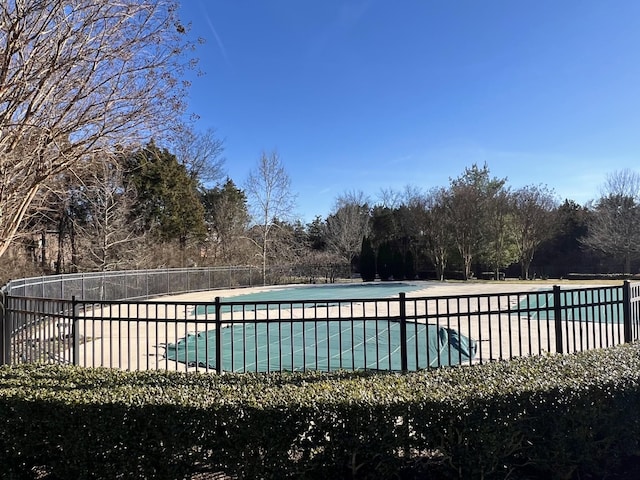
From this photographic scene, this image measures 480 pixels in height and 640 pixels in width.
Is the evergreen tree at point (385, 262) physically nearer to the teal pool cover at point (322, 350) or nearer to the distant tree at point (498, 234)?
the distant tree at point (498, 234)

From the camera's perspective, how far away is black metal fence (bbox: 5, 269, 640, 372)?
205 inches

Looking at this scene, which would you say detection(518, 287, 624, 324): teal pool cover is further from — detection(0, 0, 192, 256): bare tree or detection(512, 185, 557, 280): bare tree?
detection(512, 185, 557, 280): bare tree

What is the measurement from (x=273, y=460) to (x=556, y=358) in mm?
2598

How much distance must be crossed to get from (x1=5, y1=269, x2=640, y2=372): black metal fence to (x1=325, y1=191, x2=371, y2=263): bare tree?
20704mm

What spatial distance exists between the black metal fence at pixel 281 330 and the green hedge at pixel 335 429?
1.46 meters

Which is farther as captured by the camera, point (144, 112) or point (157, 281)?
point (157, 281)

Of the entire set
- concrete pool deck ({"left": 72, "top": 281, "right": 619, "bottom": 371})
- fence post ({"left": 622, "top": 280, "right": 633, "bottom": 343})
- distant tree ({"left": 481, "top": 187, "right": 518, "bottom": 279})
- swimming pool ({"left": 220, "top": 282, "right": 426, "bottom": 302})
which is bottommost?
swimming pool ({"left": 220, "top": 282, "right": 426, "bottom": 302})

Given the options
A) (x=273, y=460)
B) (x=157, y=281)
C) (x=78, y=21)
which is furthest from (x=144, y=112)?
(x=157, y=281)

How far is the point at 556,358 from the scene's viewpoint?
388 centimetres

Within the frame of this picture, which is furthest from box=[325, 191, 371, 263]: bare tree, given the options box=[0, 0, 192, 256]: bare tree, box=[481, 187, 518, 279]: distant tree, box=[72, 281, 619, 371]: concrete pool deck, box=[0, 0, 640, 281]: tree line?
box=[0, 0, 192, 256]: bare tree

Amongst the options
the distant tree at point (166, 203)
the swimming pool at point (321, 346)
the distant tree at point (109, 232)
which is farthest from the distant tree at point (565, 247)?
the distant tree at point (109, 232)

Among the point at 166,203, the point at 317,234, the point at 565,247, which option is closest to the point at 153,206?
the point at 166,203

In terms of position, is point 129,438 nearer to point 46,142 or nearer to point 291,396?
point 291,396

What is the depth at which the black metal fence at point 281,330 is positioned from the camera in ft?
17.1
